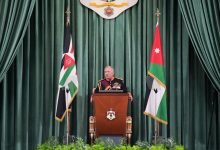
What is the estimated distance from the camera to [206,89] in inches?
319

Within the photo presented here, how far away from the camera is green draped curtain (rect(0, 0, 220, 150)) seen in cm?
803

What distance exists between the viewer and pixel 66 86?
7.75 m

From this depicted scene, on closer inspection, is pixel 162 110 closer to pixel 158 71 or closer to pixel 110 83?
pixel 158 71

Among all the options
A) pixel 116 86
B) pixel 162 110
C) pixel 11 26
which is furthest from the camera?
pixel 116 86

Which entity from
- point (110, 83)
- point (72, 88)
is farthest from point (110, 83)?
point (72, 88)

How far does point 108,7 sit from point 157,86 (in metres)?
1.81

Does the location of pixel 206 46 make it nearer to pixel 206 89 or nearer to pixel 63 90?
pixel 206 89

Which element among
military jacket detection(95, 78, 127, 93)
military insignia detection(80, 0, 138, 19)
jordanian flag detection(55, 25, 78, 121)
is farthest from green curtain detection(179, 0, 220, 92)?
jordanian flag detection(55, 25, 78, 121)

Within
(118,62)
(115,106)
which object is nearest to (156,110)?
(115,106)

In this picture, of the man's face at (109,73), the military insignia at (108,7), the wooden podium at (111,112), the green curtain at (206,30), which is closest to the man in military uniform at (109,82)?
the man's face at (109,73)

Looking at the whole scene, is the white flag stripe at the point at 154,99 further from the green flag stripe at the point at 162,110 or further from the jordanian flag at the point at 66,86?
the jordanian flag at the point at 66,86

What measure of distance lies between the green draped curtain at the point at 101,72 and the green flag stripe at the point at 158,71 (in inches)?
20.0

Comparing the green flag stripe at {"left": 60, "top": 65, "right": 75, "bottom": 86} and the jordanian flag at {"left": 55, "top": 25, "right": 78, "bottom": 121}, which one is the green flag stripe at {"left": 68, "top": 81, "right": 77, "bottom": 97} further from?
the green flag stripe at {"left": 60, "top": 65, "right": 75, "bottom": 86}

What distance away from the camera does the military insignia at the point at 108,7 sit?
27.4ft
